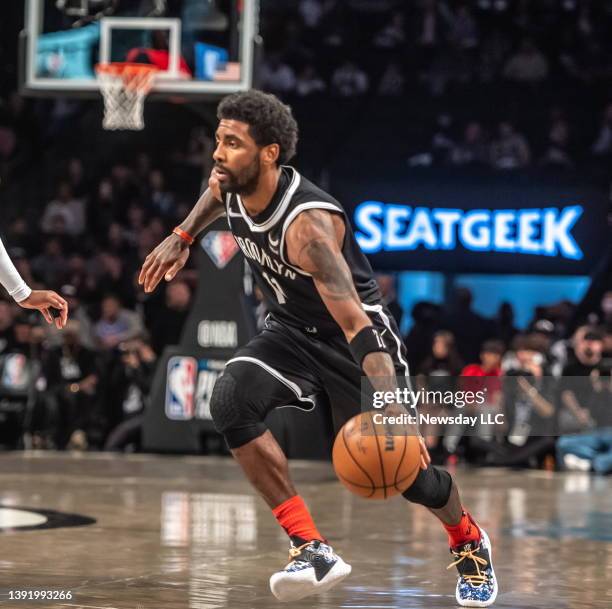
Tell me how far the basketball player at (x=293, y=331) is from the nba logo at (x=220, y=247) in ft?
25.2

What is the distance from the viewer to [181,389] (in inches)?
530

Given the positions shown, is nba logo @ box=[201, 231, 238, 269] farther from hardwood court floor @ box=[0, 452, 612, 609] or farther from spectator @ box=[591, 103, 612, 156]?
spectator @ box=[591, 103, 612, 156]

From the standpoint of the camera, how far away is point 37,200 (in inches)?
782

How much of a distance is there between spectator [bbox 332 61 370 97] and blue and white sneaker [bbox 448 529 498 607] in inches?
565

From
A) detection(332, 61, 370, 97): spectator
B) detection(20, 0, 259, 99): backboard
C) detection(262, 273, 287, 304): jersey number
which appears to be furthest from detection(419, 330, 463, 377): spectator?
detection(262, 273, 287, 304): jersey number

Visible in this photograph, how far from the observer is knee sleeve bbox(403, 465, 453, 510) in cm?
535

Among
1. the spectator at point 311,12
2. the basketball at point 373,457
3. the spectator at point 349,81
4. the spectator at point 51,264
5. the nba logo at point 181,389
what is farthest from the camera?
the spectator at point 311,12

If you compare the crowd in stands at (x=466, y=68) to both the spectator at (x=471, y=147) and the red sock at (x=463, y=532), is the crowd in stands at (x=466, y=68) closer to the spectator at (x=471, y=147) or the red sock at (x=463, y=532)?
the spectator at (x=471, y=147)

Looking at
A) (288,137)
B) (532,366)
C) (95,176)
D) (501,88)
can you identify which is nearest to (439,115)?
(501,88)

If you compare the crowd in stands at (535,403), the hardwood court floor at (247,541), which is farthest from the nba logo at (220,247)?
the hardwood court floor at (247,541)

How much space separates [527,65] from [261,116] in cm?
1466

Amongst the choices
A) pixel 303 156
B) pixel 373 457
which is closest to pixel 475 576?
pixel 373 457

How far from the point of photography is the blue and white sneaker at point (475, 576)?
18.0 feet

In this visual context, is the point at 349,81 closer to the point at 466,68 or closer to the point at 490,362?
the point at 466,68
